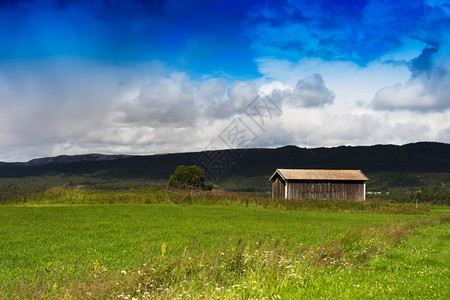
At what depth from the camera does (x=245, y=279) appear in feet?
33.6

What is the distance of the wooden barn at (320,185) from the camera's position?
59031 millimetres

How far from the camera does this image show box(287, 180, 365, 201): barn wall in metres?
59.1

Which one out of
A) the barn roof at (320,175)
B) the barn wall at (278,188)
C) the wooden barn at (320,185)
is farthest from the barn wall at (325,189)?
the barn wall at (278,188)

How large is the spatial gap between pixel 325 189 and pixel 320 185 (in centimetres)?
89

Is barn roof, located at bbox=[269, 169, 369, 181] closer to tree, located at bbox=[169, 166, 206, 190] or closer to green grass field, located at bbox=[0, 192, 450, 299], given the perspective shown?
tree, located at bbox=[169, 166, 206, 190]

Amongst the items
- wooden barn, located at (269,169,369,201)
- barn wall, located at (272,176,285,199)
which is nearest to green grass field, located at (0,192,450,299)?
wooden barn, located at (269,169,369,201)

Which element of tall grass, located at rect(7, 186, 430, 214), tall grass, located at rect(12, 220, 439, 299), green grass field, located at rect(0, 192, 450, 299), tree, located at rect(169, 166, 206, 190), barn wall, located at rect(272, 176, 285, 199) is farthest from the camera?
tree, located at rect(169, 166, 206, 190)

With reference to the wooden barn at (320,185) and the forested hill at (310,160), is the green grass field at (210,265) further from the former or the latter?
the forested hill at (310,160)

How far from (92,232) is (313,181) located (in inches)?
1711

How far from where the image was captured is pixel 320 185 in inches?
2345

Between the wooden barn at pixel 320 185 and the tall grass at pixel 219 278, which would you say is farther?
the wooden barn at pixel 320 185

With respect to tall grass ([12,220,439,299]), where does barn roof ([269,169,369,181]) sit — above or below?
above

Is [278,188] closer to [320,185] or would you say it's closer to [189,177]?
[320,185]

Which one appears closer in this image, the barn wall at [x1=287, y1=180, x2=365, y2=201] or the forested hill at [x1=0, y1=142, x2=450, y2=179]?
the barn wall at [x1=287, y1=180, x2=365, y2=201]
